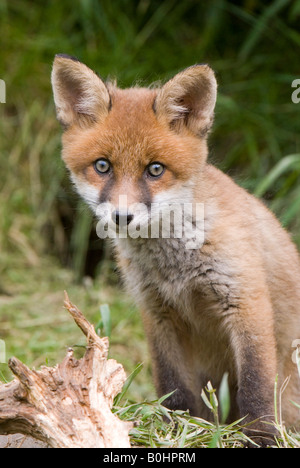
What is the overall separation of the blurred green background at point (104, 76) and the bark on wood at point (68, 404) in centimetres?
303

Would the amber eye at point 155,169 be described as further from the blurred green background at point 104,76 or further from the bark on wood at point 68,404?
the blurred green background at point 104,76

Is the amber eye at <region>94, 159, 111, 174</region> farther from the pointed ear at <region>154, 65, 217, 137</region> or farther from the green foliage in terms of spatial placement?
the green foliage

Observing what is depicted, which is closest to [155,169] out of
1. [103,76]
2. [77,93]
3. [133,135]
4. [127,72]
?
[133,135]

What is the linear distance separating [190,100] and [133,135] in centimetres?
37

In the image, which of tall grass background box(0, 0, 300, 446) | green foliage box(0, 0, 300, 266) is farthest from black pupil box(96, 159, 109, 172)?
green foliage box(0, 0, 300, 266)

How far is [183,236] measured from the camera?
121 inches

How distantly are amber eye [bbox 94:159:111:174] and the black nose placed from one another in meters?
0.30

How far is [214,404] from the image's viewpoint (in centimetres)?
260

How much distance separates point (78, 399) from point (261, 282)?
1070 mm

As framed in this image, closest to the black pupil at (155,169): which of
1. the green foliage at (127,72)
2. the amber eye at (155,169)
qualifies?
the amber eye at (155,169)

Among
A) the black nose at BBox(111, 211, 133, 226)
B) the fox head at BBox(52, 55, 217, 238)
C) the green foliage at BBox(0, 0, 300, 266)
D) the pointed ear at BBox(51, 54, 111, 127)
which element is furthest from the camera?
the green foliage at BBox(0, 0, 300, 266)

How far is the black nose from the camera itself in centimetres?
270

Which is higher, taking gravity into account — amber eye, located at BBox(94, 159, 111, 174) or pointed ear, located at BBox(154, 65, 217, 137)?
pointed ear, located at BBox(154, 65, 217, 137)

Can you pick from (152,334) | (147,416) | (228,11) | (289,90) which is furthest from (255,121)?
(147,416)
